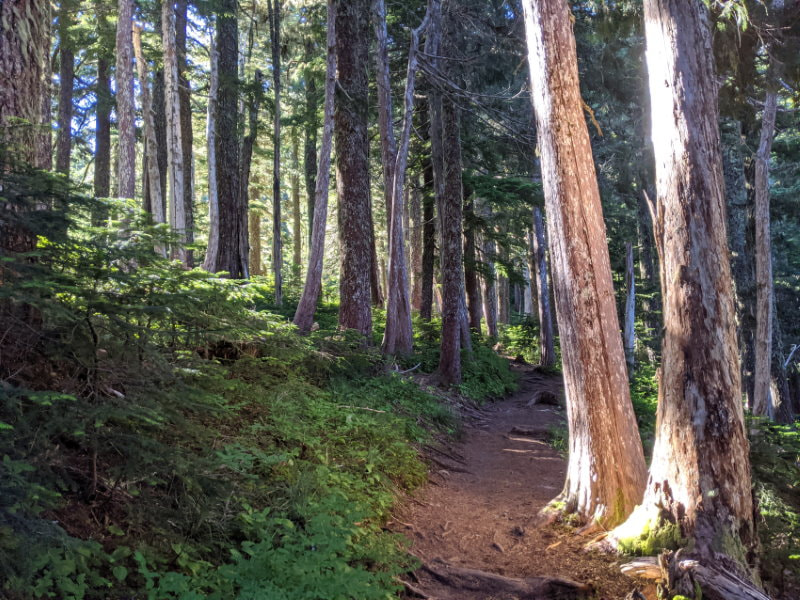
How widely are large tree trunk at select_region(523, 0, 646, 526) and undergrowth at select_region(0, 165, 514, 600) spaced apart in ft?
7.03

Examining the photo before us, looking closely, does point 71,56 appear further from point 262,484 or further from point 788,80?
point 788,80

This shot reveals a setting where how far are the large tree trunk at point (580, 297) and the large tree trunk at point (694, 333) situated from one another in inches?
20.2

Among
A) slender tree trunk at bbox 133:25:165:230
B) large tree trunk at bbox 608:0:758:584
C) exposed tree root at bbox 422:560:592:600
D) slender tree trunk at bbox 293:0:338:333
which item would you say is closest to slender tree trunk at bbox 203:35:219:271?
slender tree trunk at bbox 133:25:165:230

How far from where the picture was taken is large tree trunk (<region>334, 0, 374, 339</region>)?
1123cm

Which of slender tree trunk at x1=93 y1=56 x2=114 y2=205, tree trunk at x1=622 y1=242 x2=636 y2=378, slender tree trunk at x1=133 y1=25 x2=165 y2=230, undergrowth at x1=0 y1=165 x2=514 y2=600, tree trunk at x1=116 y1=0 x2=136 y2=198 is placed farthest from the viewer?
tree trunk at x1=622 y1=242 x2=636 y2=378

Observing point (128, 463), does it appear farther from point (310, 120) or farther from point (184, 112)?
point (184, 112)

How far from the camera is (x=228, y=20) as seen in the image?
16.2m

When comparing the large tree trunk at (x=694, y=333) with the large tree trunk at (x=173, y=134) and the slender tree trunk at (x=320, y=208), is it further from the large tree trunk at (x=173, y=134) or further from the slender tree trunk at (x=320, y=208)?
the large tree trunk at (x=173, y=134)

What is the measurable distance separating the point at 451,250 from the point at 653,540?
908 centimetres

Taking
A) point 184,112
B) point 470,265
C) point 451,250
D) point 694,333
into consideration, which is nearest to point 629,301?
point 470,265

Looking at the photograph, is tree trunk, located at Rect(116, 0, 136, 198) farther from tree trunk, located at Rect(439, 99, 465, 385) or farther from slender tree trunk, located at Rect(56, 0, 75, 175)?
tree trunk, located at Rect(439, 99, 465, 385)

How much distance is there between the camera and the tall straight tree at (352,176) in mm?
11234

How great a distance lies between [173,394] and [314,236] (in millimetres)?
8469

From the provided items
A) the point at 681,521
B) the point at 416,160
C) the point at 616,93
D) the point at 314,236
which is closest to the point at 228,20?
the point at 416,160
